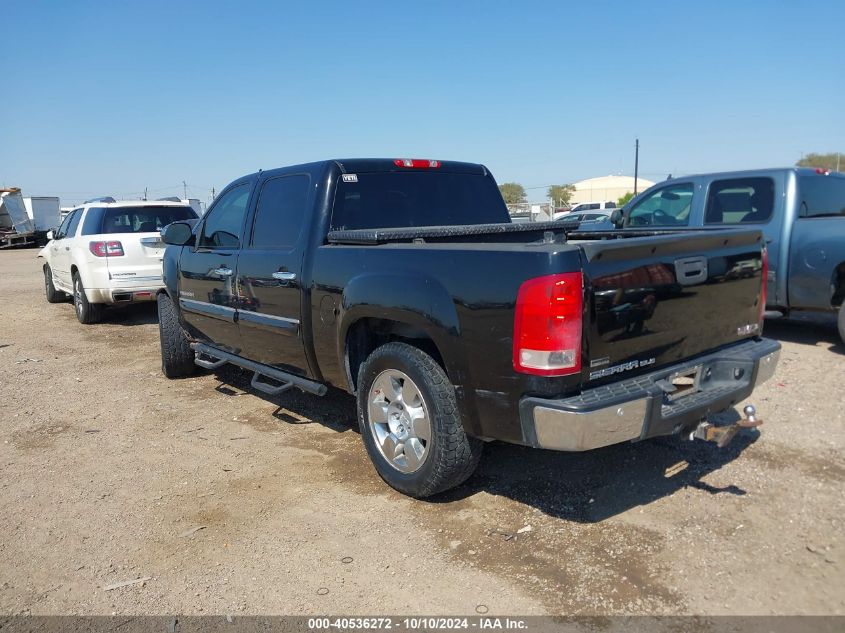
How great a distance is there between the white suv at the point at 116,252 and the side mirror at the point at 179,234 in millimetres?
3662

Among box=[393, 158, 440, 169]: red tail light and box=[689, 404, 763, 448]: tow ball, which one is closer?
box=[689, 404, 763, 448]: tow ball

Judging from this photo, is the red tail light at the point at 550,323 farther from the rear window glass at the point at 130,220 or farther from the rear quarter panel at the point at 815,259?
the rear window glass at the point at 130,220

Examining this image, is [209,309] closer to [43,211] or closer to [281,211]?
[281,211]

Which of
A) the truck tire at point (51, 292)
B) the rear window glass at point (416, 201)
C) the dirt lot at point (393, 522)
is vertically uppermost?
the rear window glass at point (416, 201)

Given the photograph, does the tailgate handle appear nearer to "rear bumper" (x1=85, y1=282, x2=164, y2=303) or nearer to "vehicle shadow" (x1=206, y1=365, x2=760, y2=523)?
"vehicle shadow" (x1=206, y1=365, x2=760, y2=523)

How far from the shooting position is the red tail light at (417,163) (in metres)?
4.92

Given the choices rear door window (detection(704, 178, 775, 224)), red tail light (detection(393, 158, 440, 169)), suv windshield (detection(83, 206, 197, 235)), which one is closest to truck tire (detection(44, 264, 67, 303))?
suv windshield (detection(83, 206, 197, 235))

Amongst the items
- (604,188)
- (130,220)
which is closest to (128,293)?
(130,220)

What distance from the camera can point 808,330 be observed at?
7.74m

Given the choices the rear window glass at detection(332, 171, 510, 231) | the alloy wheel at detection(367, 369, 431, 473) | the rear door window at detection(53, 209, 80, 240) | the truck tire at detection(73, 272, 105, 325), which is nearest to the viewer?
the alloy wheel at detection(367, 369, 431, 473)

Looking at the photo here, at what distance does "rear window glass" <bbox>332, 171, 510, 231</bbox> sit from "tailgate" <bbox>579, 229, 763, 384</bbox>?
1.95 m

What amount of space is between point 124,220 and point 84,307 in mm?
1453

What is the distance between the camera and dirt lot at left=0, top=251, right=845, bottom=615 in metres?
2.98

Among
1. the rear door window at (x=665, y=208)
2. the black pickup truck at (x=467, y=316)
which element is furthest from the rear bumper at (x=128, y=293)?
the rear door window at (x=665, y=208)
